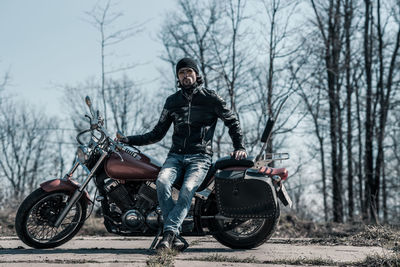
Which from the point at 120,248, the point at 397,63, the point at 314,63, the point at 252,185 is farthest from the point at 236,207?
the point at 397,63

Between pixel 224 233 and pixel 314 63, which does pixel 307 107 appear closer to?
pixel 314 63

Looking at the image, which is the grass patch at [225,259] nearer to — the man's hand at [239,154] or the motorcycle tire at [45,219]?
the man's hand at [239,154]

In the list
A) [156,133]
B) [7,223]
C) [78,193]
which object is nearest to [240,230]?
[156,133]

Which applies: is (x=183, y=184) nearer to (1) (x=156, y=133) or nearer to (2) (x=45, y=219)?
(1) (x=156, y=133)

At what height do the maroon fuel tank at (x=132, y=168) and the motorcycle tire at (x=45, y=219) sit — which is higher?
the maroon fuel tank at (x=132, y=168)

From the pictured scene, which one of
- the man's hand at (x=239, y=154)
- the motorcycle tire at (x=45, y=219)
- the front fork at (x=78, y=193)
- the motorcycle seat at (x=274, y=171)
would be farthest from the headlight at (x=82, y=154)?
the motorcycle seat at (x=274, y=171)

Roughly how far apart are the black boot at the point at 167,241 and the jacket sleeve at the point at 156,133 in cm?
113

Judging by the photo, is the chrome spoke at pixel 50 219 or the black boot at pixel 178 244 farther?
the chrome spoke at pixel 50 219

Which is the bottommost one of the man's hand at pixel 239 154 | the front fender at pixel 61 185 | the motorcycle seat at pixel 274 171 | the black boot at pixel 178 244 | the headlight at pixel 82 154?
the black boot at pixel 178 244

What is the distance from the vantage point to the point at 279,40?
1018 cm

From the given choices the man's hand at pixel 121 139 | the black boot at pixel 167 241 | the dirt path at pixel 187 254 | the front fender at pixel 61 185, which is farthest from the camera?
the man's hand at pixel 121 139

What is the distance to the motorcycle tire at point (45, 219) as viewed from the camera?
4191mm

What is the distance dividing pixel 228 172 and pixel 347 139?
40.5 feet

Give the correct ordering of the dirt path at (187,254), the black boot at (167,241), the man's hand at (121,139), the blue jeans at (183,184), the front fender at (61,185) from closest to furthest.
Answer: the dirt path at (187,254)
the black boot at (167,241)
the blue jeans at (183,184)
the front fender at (61,185)
the man's hand at (121,139)
